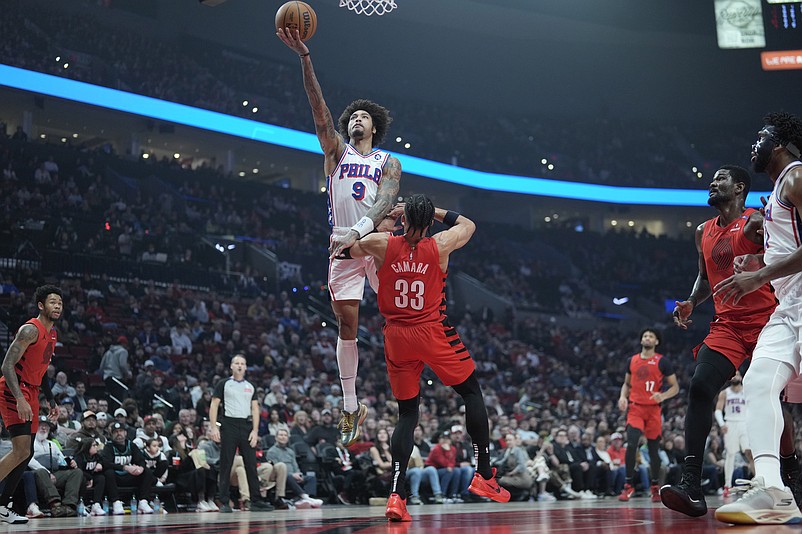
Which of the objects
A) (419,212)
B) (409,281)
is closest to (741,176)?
(419,212)

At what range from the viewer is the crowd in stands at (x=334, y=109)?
79.3ft

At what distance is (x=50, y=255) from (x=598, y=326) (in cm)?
1943

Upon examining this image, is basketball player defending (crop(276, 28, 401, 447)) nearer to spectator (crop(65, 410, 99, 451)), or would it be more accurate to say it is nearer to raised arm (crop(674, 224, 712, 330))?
raised arm (crop(674, 224, 712, 330))

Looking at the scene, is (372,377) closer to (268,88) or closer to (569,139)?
(268,88)

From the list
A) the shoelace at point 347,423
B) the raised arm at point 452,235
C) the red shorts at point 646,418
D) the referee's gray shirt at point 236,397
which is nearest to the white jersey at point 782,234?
the raised arm at point 452,235

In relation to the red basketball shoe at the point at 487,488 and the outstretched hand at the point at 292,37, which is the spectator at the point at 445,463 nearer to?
the red basketball shoe at the point at 487,488

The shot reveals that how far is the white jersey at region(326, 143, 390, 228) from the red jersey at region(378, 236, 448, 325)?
872 millimetres

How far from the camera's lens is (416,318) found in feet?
18.2

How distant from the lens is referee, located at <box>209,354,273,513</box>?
981cm

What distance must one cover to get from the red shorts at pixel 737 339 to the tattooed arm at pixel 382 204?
238 centimetres

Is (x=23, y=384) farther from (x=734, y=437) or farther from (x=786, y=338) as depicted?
(x=734, y=437)

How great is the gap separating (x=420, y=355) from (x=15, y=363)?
150 inches

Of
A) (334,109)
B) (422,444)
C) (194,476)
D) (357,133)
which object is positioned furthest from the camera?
(334,109)

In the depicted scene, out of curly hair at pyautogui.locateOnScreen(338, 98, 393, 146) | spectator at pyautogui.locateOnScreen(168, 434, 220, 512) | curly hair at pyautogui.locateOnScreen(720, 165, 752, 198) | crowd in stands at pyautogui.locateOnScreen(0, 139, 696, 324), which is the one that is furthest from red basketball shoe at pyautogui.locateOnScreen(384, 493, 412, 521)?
crowd in stands at pyautogui.locateOnScreen(0, 139, 696, 324)
